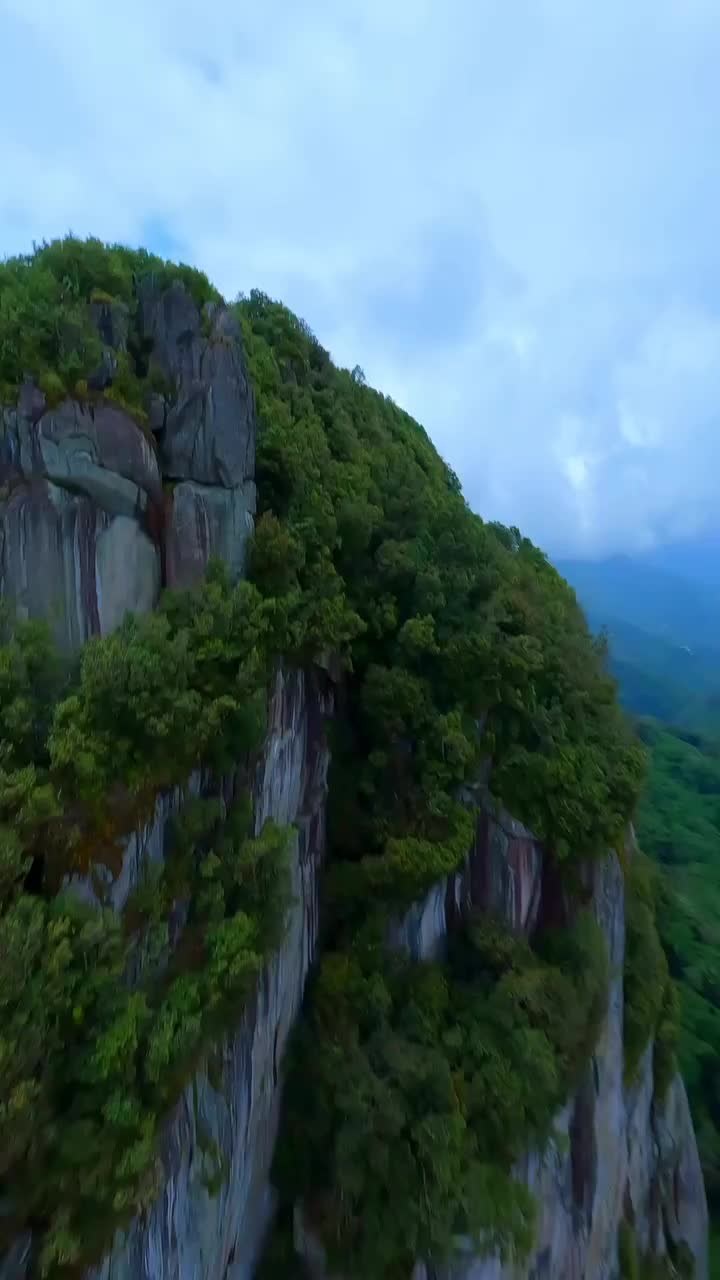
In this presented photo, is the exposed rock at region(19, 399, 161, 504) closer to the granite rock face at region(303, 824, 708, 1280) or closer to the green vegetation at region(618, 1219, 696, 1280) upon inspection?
the granite rock face at region(303, 824, 708, 1280)

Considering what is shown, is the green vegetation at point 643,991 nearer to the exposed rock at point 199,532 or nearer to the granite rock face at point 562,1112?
the granite rock face at point 562,1112

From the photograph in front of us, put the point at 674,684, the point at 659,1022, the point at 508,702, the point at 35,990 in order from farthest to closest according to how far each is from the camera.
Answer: the point at 674,684 → the point at 659,1022 → the point at 508,702 → the point at 35,990

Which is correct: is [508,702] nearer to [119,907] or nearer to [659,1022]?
[119,907]

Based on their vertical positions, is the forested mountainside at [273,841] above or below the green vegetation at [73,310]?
below

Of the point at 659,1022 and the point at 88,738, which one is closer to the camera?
the point at 88,738

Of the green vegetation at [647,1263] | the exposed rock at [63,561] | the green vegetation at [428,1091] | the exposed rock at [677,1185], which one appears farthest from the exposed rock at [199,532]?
the exposed rock at [677,1185]

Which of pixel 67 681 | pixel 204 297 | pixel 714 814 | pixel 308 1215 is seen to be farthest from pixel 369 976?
pixel 714 814

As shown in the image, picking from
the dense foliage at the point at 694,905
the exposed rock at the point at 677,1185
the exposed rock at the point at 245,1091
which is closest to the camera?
the exposed rock at the point at 245,1091
